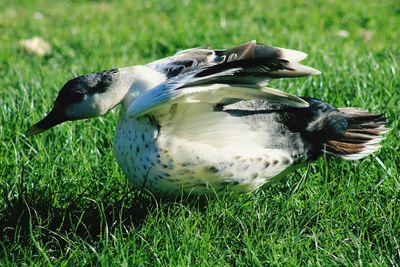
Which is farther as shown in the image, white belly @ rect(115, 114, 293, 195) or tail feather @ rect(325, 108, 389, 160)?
tail feather @ rect(325, 108, 389, 160)

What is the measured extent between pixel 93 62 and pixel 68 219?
259 centimetres

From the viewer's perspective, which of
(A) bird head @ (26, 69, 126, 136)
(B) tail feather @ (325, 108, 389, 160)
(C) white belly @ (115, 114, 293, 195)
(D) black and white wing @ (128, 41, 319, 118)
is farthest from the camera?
(B) tail feather @ (325, 108, 389, 160)

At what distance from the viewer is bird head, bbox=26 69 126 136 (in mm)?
3432

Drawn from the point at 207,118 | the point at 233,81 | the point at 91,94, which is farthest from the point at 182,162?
the point at 91,94

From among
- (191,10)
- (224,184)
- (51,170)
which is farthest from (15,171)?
(191,10)

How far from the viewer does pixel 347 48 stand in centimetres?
611

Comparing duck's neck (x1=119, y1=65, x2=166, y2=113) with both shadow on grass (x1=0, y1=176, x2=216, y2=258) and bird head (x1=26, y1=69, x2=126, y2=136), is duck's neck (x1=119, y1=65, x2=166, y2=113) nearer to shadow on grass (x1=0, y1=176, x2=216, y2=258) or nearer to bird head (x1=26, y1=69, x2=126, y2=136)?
bird head (x1=26, y1=69, x2=126, y2=136)

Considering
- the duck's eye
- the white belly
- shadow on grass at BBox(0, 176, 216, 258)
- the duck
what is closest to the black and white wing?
the duck

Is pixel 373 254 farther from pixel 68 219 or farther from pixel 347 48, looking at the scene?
pixel 347 48

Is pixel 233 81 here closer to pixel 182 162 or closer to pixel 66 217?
pixel 182 162

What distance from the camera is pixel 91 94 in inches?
136

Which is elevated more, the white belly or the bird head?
the bird head

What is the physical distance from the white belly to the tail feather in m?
0.46

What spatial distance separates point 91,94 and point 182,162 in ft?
1.82
